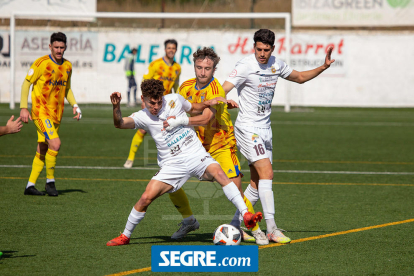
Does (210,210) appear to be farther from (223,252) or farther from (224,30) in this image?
(224,30)

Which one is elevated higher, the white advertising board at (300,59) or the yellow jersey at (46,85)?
the white advertising board at (300,59)

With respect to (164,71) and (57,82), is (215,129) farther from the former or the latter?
(164,71)

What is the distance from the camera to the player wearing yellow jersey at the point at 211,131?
5871 mm

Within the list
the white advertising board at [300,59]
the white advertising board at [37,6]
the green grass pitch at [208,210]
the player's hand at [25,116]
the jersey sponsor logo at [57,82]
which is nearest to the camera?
the green grass pitch at [208,210]

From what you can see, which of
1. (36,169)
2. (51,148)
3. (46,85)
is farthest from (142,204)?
(46,85)

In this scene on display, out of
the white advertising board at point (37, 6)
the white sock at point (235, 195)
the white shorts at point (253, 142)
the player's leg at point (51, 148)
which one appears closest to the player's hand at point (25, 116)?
the player's leg at point (51, 148)

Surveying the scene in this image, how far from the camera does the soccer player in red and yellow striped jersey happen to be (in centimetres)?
590

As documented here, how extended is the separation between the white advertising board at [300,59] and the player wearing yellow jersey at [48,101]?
1776 centimetres

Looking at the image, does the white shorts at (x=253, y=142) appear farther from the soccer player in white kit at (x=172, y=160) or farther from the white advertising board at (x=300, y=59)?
the white advertising board at (x=300, y=59)

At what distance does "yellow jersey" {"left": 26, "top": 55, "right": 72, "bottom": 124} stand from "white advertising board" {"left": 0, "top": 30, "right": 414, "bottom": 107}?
17771 millimetres

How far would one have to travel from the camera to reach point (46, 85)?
27.5 ft

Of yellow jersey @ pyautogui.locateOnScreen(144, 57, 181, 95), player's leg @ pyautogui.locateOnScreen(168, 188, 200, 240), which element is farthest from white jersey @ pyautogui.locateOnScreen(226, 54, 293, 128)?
yellow jersey @ pyautogui.locateOnScreen(144, 57, 181, 95)

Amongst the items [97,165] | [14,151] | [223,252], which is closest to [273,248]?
[223,252]

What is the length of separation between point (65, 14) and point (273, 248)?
740 inches
